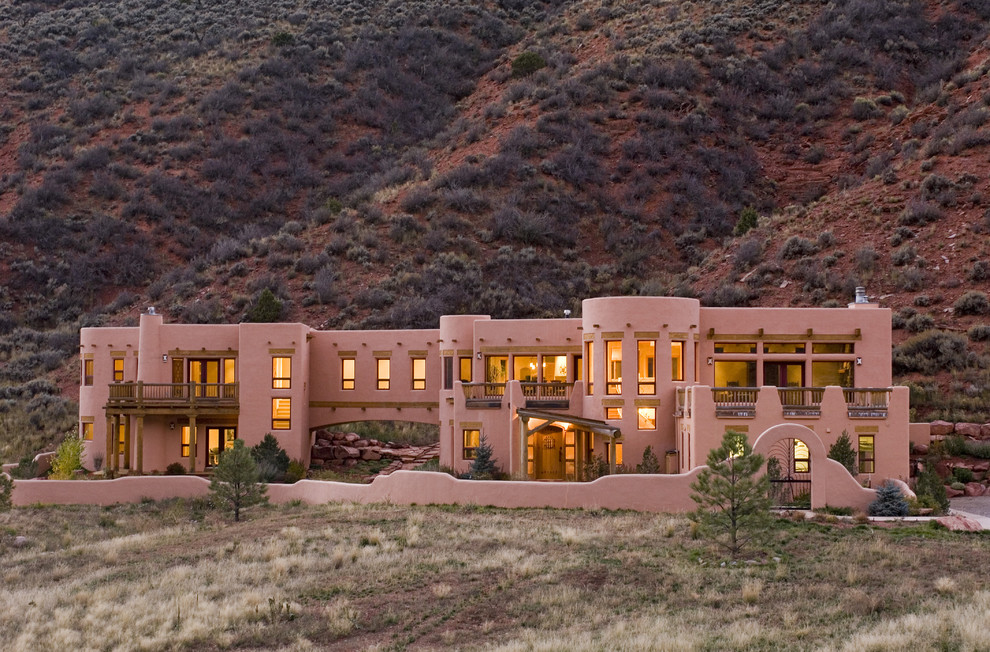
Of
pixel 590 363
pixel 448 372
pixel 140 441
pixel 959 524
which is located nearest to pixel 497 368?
pixel 448 372

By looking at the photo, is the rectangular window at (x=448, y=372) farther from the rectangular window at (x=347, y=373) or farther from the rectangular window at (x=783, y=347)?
the rectangular window at (x=783, y=347)

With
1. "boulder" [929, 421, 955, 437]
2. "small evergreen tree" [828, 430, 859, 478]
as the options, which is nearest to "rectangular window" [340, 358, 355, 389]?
"small evergreen tree" [828, 430, 859, 478]

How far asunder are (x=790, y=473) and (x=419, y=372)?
616 inches

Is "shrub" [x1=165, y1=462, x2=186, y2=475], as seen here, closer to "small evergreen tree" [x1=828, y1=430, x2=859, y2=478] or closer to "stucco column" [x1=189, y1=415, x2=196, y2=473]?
"stucco column" [x1=189, y1=415, x2=196, y2=473]

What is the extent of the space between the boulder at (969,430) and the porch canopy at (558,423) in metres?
11.9

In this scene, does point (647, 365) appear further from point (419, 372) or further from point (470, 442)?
point (419, 372)

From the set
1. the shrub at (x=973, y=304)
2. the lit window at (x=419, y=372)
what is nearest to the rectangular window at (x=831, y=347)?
the shrub at (x=973, y=304)

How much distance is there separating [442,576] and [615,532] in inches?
204

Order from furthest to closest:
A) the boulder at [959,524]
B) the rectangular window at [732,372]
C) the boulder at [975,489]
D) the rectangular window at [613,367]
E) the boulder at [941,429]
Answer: the boulder at [941,429]
the rectangular window at [732,372]
the rectangular window at [613,367]
the boulder at [975,489]
the boulder at [959,524]

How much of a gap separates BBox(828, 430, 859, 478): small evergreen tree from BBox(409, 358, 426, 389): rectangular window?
1599cm

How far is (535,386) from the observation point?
3734 centimetres

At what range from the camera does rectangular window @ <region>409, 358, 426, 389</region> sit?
1668 inches

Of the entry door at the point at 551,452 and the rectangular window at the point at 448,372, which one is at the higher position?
the rectangular window at the point at 448,372

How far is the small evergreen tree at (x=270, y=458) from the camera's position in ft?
125
